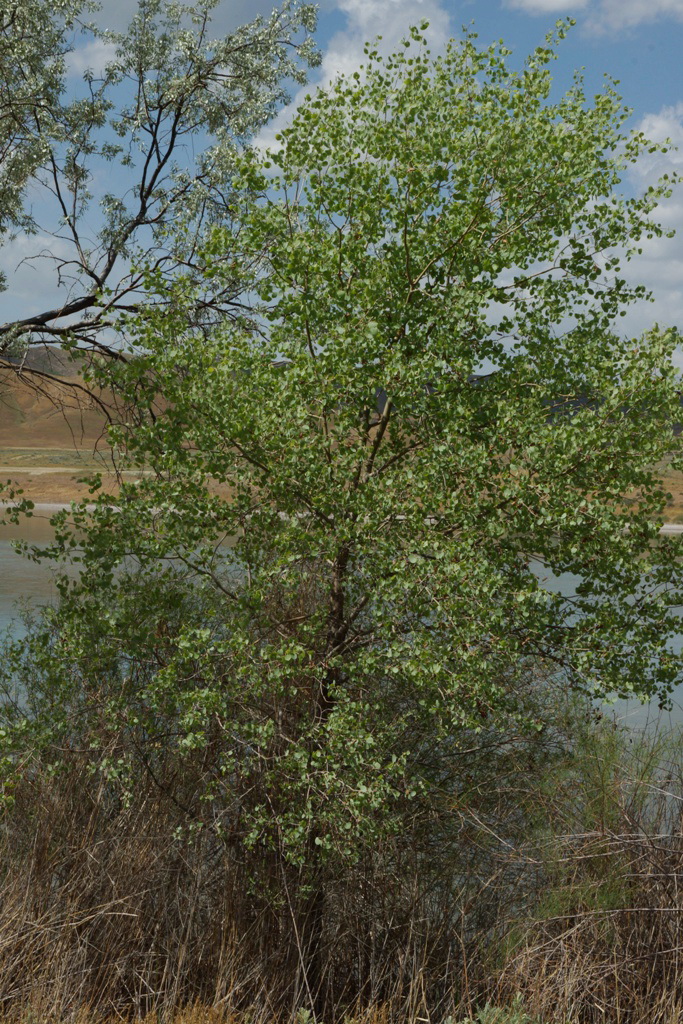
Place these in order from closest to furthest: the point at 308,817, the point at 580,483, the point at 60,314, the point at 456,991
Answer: the point at 308,817 < the point at 580,483 < the point at 456,991 < the point at 60,314

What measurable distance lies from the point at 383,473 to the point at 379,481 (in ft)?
1.28

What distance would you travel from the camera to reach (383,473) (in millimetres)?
7617

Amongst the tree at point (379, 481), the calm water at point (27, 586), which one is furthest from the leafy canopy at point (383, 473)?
the calm water at point (27, 586)

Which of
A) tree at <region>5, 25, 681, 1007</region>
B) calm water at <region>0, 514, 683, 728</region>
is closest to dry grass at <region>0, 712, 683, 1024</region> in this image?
tree at <region>5, 25, 681, 1007</region>

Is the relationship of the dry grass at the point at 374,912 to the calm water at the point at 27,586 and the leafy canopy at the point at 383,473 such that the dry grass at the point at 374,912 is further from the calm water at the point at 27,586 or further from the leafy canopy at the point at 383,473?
the calm water at the point at 27,586

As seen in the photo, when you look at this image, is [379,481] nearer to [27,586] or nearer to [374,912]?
[374,912]

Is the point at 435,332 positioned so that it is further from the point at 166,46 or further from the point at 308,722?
the point at 166,46

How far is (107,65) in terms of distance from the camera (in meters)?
13.2

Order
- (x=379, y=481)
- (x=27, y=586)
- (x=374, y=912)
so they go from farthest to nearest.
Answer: (x=27, y=586) → (x=374, y=912) → (x=379, y=481)

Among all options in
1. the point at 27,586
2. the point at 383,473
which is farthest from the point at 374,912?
the point at 27,586

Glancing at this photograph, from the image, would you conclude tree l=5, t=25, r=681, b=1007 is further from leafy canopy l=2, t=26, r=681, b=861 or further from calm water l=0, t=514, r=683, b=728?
calm water l=0, t=514, r=683, b=728

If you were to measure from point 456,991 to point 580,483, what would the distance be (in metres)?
3.91

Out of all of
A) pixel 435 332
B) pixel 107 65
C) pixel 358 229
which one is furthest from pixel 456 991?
pixel 107 65

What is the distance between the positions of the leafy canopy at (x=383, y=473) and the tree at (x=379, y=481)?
0.09ft
